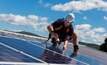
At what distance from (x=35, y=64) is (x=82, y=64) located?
11.6 ft

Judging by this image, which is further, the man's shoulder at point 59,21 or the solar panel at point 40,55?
the man's shoulder at point 59,21

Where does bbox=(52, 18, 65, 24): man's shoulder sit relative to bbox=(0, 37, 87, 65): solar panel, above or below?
above

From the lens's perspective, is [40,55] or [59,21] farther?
[59,21]

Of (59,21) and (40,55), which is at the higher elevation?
(59,21)

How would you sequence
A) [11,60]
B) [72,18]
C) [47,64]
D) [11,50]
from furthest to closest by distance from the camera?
[72,18]
[11,50]
[47,64]
[11,60]

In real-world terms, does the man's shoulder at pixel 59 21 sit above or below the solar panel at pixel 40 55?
above

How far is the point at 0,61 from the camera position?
30.3 ft

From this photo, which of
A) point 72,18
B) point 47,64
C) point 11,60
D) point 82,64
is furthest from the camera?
point 72,18

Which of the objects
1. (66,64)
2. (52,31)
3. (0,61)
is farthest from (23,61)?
(52,31)

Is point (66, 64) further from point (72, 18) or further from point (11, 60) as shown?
point (72, 18)

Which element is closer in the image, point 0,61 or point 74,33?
point 0,61

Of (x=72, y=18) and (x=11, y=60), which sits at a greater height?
(x=72, y=18)

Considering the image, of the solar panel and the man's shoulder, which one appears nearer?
the solar panel

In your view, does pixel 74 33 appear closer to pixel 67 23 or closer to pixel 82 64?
pixel 67 23
